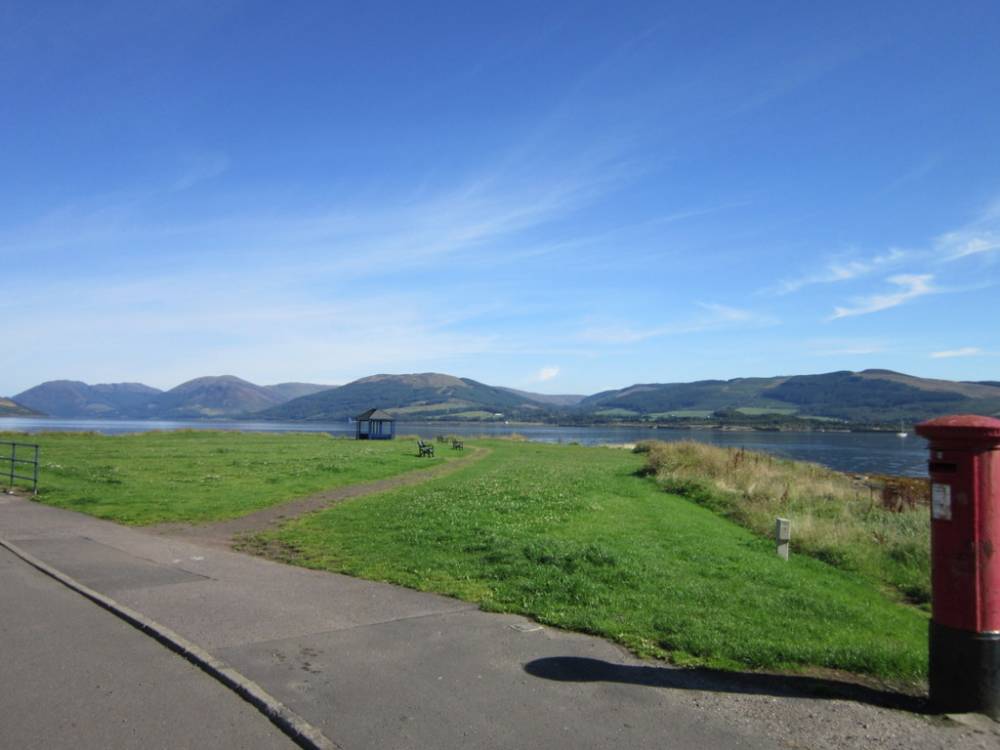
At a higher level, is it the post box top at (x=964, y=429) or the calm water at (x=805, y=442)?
the post box top at (x=964, y=429)

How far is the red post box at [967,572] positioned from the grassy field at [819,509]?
6.10m

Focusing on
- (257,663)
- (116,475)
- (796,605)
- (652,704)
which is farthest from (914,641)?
(116,475)

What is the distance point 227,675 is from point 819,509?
18.8m

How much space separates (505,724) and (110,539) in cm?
1000

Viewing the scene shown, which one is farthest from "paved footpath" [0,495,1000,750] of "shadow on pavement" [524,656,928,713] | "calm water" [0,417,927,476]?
"calm water" [0,417,927,476]

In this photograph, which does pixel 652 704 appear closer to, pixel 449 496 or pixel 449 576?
pixel 449 576

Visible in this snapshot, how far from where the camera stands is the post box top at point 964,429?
4957 mm

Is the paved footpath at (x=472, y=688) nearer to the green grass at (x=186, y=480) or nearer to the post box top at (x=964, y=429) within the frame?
the post box top at (x=964, y=429)

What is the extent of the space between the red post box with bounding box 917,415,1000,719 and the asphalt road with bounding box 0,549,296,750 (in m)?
4.18

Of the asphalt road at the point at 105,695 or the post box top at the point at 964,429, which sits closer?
the asphalt road at the point at 105,695

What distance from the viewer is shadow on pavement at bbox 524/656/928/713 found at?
208 inches

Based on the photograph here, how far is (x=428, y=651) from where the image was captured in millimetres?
6316

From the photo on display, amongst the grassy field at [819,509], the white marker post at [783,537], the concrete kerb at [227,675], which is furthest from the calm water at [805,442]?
the concrete kerb at [227,675]

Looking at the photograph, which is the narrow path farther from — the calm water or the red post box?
the calm water
